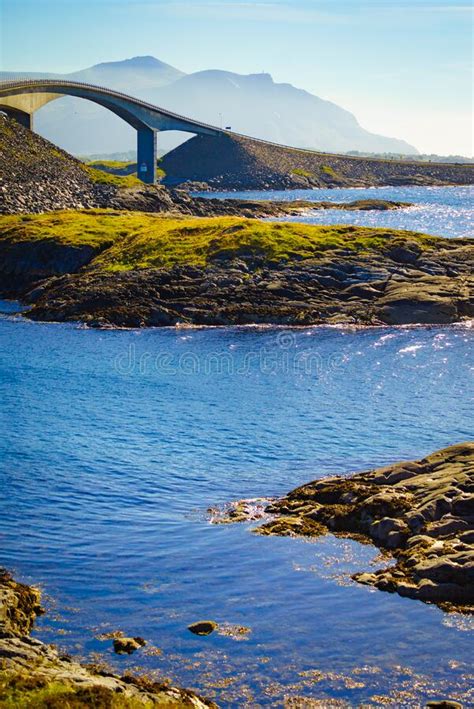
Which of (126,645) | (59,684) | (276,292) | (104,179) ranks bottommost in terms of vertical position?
(126,645)

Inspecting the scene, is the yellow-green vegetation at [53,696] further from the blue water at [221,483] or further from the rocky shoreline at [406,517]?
Result: the rocky shoreline at [406,517]

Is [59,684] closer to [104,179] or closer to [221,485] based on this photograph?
[221,485]

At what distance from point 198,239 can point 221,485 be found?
189 ft

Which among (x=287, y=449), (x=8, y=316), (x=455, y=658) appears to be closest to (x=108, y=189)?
(x=8, y=316)

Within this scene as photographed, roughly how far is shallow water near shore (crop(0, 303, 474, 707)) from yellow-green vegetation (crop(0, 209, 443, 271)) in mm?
16513

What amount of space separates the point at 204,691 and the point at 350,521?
11.9 m

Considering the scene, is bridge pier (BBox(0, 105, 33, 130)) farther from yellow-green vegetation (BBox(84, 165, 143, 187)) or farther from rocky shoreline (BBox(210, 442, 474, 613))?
rocky shoreline (BBox(210, 442, 474, 613))

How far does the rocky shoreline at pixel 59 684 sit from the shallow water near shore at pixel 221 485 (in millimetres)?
1103

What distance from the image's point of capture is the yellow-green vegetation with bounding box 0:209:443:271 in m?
89.1

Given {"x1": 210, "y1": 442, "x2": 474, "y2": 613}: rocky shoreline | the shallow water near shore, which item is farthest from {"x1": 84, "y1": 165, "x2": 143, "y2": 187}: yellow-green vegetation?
{"x1": 210, "y1": 442, "x2": 474, "y2": 613}: rocky shoreline

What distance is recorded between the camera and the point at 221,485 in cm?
3991

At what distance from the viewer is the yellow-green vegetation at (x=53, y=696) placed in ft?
68.6

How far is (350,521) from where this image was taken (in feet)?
114

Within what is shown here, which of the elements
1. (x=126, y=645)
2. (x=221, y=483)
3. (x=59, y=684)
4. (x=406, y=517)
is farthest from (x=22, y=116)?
(x=59, y=684)
